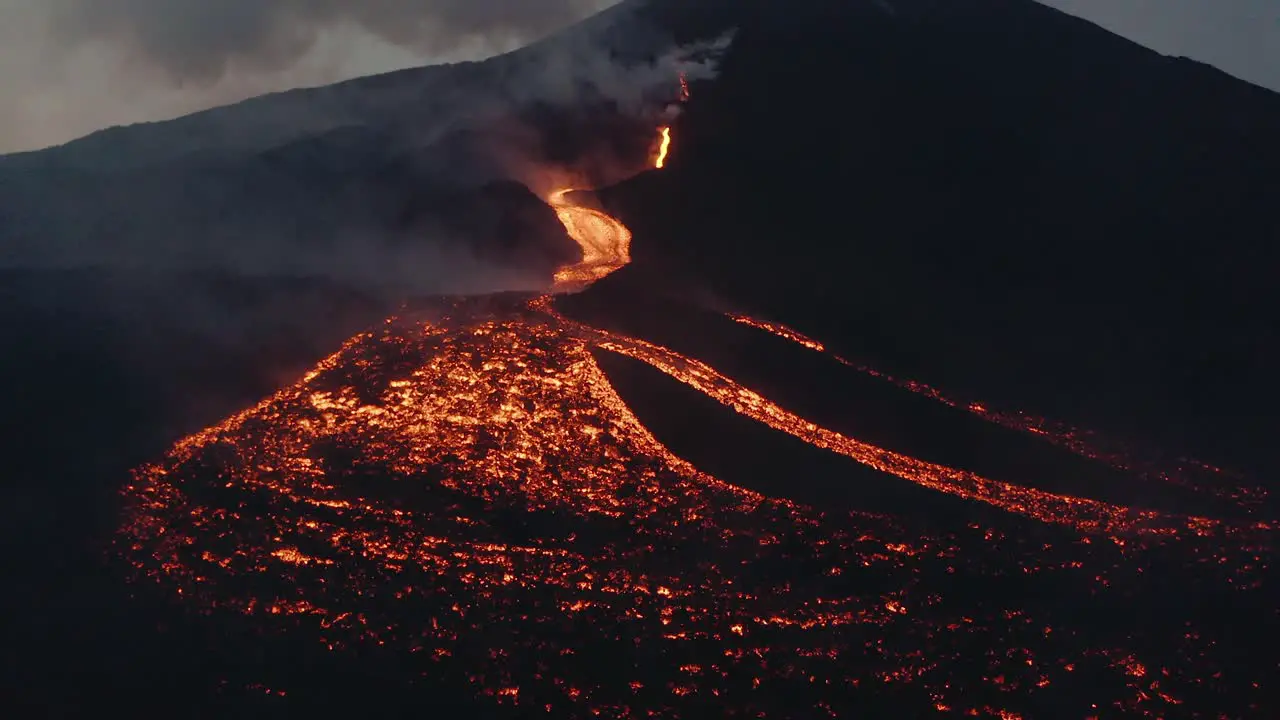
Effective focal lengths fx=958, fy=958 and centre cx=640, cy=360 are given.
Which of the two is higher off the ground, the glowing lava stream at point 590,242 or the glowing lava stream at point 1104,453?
the glowing lava stream at point 590,242

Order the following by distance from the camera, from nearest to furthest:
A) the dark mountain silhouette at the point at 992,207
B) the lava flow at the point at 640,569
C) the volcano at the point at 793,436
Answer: the lava flow at the point at 640,569 → the volcano at the point at 793,436 → the dark mountain silhouette at the point at 992,207

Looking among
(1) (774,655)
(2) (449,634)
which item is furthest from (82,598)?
(1) (774,655)

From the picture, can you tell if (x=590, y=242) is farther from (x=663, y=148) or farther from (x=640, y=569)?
(x=640, y=569)

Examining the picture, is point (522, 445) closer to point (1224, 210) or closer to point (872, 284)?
point (872, 284)

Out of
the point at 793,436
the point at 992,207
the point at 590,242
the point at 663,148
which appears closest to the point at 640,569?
the point at 793,436

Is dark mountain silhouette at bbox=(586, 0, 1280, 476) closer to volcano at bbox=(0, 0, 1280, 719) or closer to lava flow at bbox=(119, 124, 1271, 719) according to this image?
volcano at bbox=(0, 0, 1280, 719)

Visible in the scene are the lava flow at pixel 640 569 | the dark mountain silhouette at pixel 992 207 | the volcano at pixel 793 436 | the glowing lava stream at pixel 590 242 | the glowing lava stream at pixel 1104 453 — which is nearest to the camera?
the lava flow at pixel 640 569

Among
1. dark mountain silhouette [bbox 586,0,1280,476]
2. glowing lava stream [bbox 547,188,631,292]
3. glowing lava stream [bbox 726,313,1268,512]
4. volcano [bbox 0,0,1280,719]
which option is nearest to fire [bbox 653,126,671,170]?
volcano [bbox 0,0,1280,719]

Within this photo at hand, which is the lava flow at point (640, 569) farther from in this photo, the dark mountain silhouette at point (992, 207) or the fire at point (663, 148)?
the fire at point (663, 148)

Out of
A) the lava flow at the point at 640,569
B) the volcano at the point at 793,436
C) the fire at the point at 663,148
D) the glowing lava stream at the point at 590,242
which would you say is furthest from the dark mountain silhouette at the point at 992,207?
the lava flow at the point at 640,569
